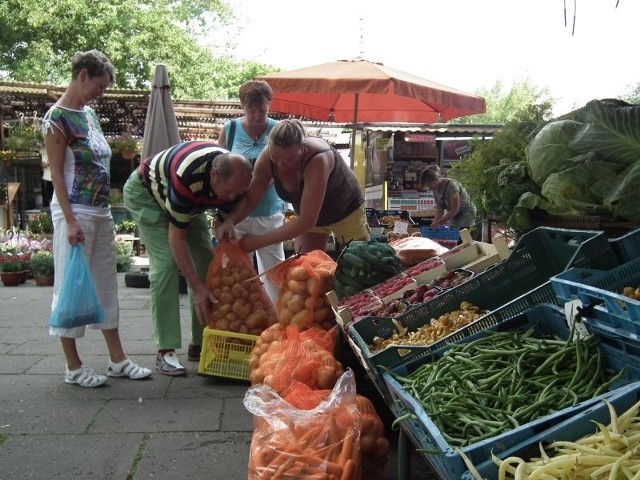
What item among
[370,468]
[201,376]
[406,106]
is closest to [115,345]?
[201,376]

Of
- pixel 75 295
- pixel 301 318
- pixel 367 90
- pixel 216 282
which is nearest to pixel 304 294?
pixel 301 318

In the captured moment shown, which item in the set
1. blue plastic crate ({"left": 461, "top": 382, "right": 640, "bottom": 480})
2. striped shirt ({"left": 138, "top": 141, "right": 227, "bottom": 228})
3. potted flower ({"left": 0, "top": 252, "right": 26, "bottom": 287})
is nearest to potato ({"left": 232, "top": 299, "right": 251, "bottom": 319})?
striped shirt ({"left": 138, "top": 141, "right": 227, "bottom": 228})

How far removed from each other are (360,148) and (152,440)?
36.1ft

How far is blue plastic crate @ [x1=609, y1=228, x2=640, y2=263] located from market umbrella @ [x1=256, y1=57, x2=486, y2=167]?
5227mm

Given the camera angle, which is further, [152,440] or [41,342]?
[41,342]

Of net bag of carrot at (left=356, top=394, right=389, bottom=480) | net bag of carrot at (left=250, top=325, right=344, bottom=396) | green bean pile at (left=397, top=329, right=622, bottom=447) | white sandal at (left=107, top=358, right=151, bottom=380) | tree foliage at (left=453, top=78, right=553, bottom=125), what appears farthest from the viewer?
tree foliage at (left=453, top=78, right=553, bottom=125)

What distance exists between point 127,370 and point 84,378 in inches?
12.4

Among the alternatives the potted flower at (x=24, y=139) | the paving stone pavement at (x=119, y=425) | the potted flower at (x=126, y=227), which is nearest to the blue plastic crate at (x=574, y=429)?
the paving stone pavement at (x=119, y=425)

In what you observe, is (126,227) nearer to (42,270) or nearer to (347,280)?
(42,270)

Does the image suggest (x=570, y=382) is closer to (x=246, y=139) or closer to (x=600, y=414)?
(x=600, y=414)

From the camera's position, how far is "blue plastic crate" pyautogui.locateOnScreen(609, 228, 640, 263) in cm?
263

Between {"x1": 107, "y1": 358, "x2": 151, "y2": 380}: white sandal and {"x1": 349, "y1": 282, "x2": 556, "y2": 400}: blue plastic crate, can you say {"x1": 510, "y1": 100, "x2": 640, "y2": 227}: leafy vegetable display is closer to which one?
{"x1": 349, "y1": 282, "x2": 556, "y2": 400}: blue plastic crate

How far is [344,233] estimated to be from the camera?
16.6 feet

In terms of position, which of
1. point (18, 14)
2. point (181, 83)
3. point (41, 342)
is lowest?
point (41, 342)
